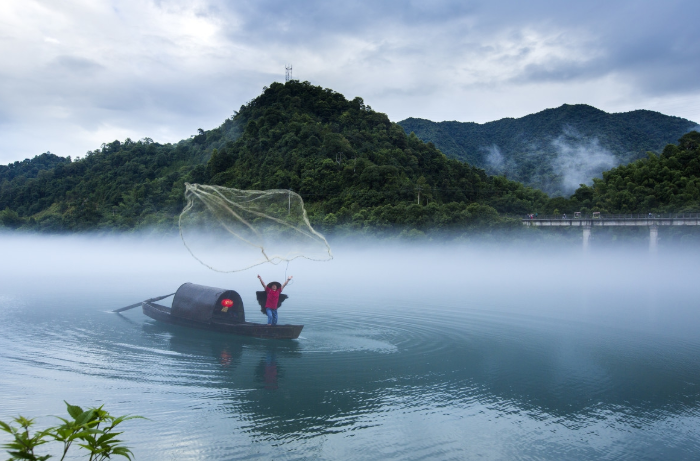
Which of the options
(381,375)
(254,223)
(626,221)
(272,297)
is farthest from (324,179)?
(381,375)

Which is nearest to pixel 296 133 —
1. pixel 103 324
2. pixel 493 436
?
pixel 103 324

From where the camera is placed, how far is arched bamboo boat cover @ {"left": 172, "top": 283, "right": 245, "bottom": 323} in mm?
26812

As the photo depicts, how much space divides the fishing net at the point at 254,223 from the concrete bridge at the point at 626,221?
226 ft

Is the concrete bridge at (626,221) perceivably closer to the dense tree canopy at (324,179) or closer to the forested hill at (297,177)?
the dense tree canopy at (324,179)

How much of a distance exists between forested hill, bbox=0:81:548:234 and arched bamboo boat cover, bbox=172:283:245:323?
182 ft

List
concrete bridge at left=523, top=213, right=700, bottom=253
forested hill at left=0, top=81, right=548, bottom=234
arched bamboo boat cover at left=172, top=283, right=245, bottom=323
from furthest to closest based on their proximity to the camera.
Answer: forested hill at left=0, top=81, right=548, bottom=234 < concrete bridge at left=523, top=213, right=700, bottom=253 < arched bamboo boat cover at left=172, top=283, right=245, bottom=323

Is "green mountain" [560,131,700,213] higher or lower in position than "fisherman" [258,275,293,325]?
higher

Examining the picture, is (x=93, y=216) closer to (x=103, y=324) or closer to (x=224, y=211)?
(x=103, y=324)

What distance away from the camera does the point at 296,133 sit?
11444cm

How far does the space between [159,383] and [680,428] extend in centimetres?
1700

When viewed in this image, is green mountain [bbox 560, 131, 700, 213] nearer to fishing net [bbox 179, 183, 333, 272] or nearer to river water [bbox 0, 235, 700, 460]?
river water [bbox 0, 235, 700, 460]

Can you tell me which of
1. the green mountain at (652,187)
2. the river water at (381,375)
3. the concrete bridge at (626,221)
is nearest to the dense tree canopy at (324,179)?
the green mountain at (652,187)

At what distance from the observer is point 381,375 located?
20.5 metres

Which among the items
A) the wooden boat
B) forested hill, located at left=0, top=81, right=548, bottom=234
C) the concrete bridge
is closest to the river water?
the wooden boat
